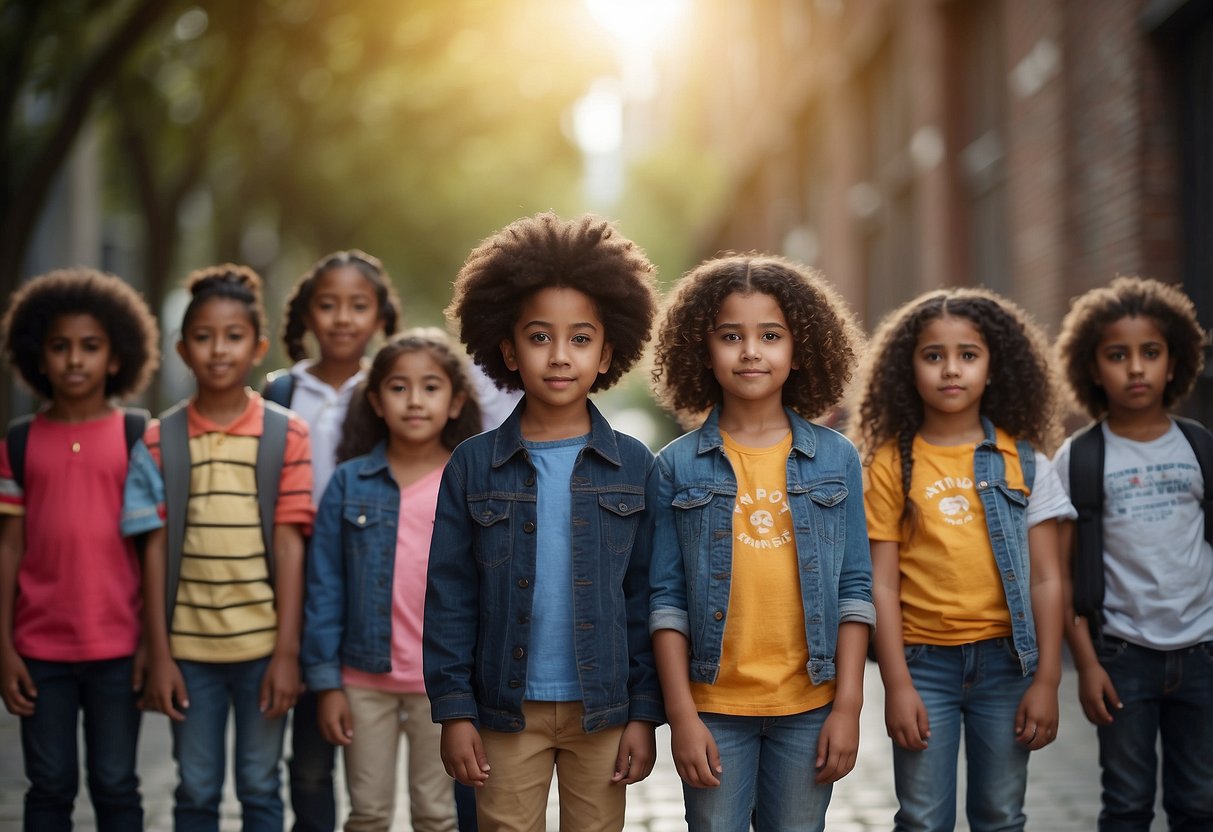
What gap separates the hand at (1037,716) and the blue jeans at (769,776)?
614 mm

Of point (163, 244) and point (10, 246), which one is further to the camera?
point (163, 244)

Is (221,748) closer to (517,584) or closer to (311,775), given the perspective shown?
(311,775)

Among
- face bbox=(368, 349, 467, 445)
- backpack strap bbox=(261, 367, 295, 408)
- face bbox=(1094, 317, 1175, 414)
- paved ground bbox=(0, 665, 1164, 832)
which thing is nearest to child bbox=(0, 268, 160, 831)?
backpack strap bbox=(261, 367, 295, 408)

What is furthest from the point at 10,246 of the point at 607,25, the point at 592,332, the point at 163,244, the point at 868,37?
the point at 868,37

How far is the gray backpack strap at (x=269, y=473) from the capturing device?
4.05m

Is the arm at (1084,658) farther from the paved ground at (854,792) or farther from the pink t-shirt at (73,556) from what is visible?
the pink t-shirt at (73,556)

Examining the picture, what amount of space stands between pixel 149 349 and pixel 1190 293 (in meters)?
5.23

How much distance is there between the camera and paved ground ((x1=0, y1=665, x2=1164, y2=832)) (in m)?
5.04

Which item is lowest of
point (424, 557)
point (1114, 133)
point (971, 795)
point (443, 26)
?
point (971, 795)

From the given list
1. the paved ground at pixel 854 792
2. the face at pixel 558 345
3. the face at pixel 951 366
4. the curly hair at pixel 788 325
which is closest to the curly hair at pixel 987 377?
the face at pixel 951 366

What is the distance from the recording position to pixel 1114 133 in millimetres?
7422

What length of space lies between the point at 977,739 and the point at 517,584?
1.36m

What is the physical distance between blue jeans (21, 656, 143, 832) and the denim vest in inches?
102

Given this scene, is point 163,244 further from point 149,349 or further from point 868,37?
point 149,349
